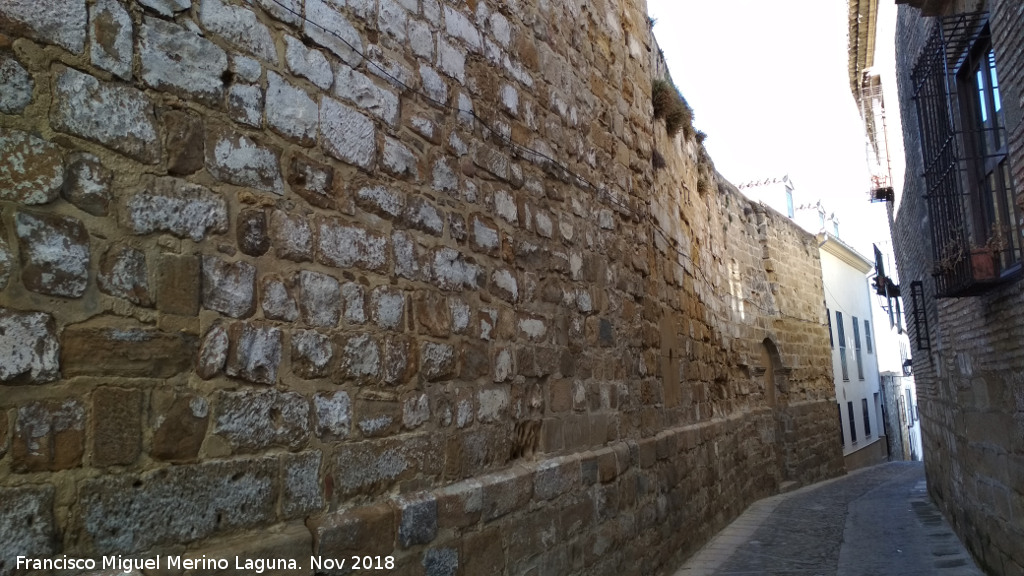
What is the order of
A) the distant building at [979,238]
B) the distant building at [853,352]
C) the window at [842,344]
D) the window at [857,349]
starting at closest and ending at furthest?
the distant building at [979,238]
the distant building at [853,352]
the window at [842,344]
the window at [857,349]

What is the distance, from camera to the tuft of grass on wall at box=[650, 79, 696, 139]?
6.66 metres

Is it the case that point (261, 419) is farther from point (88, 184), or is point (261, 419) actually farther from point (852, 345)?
point (852, 345)

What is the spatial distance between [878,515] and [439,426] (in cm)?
724

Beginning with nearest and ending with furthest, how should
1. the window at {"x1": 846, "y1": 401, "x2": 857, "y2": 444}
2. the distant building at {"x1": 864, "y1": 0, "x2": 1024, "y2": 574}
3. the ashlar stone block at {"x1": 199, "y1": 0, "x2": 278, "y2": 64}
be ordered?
the ashlar stone block at {"x1": 199, "y1": 0, "x2": 278, "y2": 64} → the distant building at {"x1": 864, "y1": 0, "x2": 1024, "y2": 574} → the window at {"x1": 846, "y1": 401, "x2": 857, "y2": 444}

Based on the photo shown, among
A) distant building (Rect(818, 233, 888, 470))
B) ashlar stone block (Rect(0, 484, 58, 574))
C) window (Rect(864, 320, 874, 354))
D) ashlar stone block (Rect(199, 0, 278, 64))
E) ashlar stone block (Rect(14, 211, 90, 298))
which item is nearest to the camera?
ashlar stone block (Rect(0, 484, 58, 574))

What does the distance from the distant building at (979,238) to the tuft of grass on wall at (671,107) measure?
190 centimetres

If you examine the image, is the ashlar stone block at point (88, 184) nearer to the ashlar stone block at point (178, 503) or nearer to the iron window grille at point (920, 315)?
the ashlar stone block at point (178, 503)

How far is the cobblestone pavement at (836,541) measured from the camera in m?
5.72

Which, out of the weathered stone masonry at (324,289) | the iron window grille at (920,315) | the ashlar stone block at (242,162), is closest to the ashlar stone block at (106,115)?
the weathered stone masonry at (324,289)

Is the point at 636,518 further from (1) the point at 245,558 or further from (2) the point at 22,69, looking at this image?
(2) the point at 22,69

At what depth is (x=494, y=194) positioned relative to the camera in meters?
3.71

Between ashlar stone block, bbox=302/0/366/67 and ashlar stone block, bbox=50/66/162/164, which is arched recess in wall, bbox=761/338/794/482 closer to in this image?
ashlar stone block, bbox=302/0/366/67

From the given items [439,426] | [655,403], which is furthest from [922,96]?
[439,426]

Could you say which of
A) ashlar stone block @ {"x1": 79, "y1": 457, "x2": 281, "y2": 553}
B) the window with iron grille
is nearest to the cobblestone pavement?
the window with iron grille
